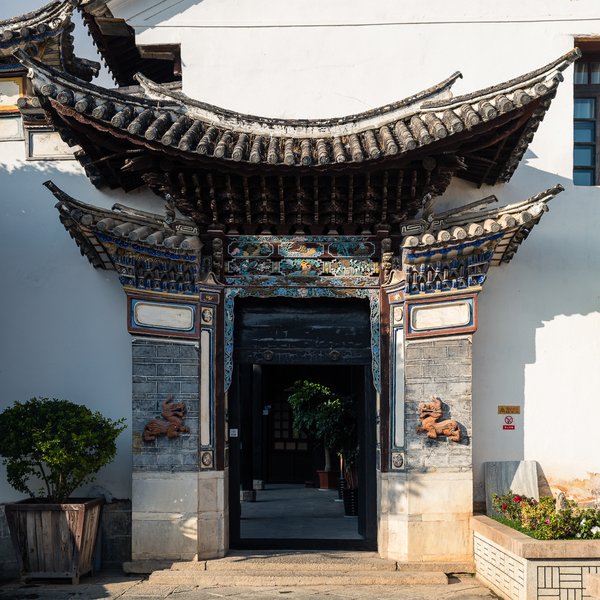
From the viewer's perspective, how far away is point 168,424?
387 inches

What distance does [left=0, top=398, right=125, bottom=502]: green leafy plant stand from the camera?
927cm

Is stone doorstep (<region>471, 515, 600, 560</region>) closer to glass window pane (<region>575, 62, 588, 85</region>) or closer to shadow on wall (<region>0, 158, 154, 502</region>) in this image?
shadow on wall (<region>0, 158, 154, 502</region>)

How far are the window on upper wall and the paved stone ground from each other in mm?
4969

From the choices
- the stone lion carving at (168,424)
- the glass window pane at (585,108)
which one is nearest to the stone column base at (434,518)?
the stone lion carving at (168,424)

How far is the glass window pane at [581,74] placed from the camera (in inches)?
442

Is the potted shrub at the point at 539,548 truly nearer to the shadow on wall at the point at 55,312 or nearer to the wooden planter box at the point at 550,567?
the wooden planter box at the point at 550,567

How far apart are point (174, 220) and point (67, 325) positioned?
1.71 m

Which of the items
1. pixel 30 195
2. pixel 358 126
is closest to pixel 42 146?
pixel 30 195

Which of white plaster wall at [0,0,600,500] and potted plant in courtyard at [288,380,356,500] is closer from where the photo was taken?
white plaster wall at [0,0,600,500]

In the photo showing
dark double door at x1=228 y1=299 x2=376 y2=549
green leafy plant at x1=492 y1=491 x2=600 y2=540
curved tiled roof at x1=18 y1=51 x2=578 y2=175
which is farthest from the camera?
dark double door at x1=228 y1=299 x2=376 y2=549

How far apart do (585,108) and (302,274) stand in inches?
160

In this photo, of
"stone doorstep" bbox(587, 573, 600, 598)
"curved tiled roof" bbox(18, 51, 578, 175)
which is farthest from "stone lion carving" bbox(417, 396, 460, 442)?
"stone doorstep" bbox(587, 573, 600, 598)

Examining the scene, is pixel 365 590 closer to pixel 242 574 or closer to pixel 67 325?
pixel 242 574

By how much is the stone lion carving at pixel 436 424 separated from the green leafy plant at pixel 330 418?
3761mm
